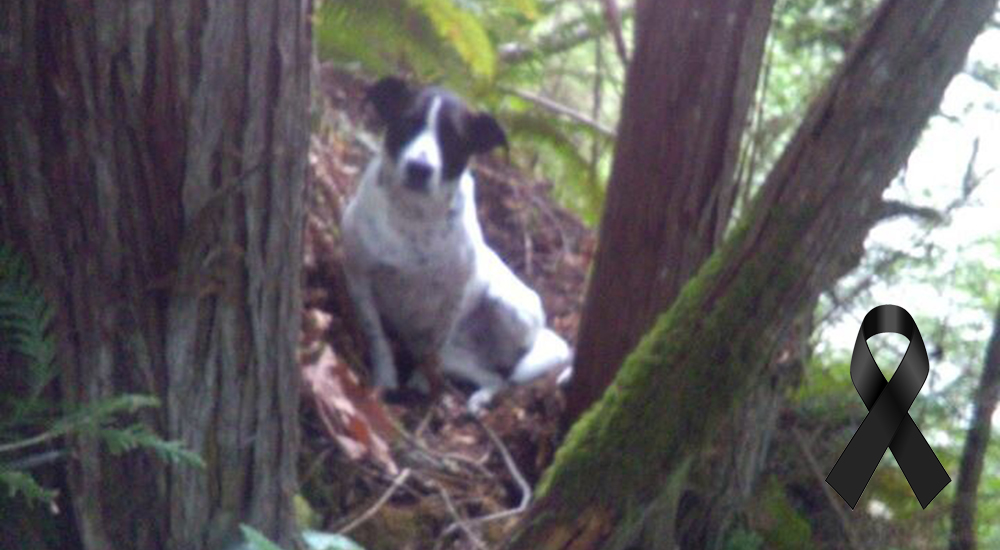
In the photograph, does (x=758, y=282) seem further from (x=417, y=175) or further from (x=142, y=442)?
(x=417, y=175)

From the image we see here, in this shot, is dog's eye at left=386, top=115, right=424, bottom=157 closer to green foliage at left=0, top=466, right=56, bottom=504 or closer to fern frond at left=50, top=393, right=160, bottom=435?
fern frond at left=50, top=393, right=160, bottom=435

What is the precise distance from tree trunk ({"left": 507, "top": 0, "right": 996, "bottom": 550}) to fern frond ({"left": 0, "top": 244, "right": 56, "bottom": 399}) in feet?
3.33

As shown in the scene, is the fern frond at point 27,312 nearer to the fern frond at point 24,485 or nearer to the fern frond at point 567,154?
the fern frond at point 24,485

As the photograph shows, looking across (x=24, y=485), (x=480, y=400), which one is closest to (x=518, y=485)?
(x=480, y=400)

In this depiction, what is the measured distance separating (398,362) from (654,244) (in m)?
1.71

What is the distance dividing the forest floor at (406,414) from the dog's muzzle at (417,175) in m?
0.40

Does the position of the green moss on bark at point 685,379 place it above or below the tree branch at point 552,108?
below


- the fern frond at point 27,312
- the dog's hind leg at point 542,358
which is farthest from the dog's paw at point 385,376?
the fern frond at point 27,312

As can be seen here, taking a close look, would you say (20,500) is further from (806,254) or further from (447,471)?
(447,471)

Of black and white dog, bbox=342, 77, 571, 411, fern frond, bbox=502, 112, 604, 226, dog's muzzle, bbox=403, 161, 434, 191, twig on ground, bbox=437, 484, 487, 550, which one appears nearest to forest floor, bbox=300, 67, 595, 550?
twig on ground, bbox=437, 484, 487, 550

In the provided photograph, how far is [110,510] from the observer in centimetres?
241

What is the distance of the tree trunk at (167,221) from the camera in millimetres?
2158

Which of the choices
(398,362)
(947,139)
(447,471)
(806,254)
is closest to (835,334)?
(947,139)

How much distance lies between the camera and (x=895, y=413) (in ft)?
8.04
